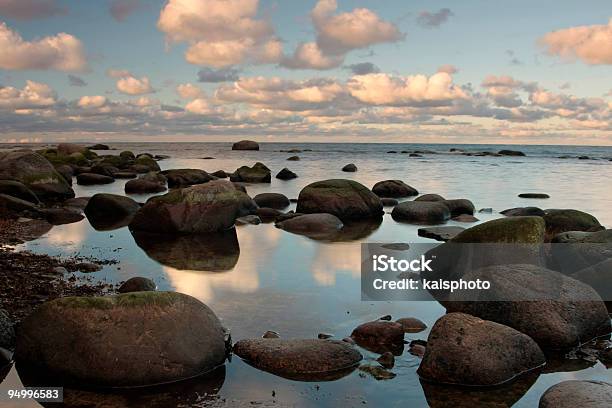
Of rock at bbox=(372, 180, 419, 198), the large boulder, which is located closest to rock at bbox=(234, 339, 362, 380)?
the large boulder

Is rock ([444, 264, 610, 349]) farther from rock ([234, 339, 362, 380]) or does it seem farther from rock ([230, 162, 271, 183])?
rock ([230, 162, 271, 183])

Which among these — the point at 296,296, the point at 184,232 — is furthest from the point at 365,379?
the point at 184,232

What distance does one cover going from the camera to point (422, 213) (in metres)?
22.2

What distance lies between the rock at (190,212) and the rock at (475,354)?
11.6 m

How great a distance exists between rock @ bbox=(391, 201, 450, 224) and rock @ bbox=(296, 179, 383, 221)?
98 cm

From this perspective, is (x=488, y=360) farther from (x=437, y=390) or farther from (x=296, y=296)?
(x=296, y=296)

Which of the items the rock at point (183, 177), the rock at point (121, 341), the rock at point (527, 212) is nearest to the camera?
the rock at point (121, 341)

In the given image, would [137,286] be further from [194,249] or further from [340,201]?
[340,201]

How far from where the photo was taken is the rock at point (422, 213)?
21984mm

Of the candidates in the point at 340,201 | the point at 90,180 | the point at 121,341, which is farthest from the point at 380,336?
the point at 90,180

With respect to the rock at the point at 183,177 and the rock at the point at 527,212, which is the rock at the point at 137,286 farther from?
the rock at the point at 183,177

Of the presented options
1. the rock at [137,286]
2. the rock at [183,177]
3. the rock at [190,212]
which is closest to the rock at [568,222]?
the rock at [190,212]

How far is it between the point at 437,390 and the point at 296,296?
424 cm

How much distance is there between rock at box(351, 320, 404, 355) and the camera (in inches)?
345
